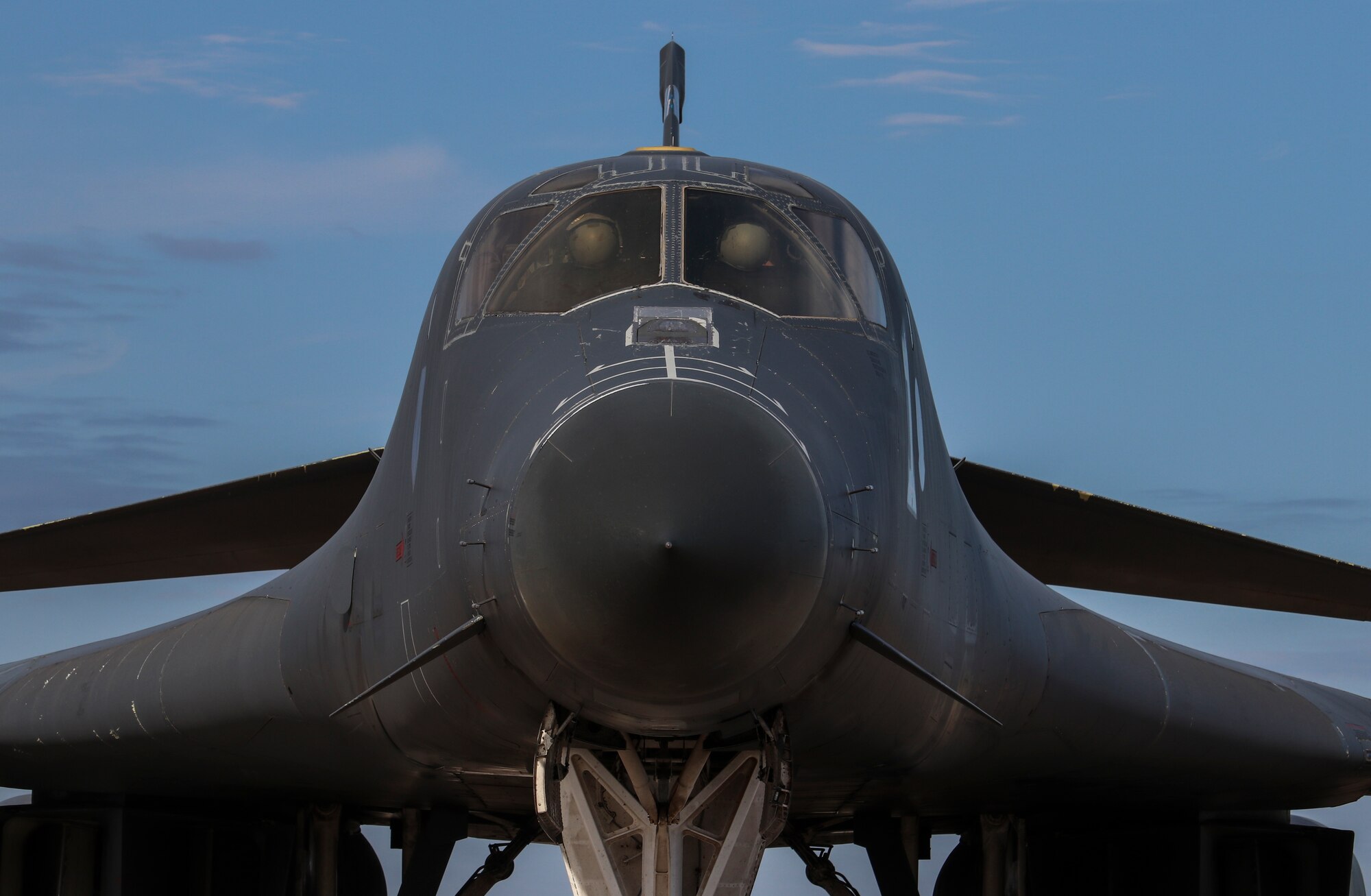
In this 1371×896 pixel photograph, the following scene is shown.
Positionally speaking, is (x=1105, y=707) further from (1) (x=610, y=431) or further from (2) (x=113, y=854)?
(2) (x=113, y=854)

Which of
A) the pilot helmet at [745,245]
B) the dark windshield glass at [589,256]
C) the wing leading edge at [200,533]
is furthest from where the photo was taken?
the wing leading edge at [200,533]

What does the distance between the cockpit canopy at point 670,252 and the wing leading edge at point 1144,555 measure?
458 cm

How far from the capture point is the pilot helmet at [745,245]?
6074 mm

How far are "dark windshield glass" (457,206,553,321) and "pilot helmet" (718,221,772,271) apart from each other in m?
0.79

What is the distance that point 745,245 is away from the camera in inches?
243

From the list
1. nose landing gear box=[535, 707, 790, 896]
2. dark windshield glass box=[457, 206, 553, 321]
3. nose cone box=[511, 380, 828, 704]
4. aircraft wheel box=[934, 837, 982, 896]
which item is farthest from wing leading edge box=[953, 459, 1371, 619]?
nose cone box=[511, 380, 828, 704]

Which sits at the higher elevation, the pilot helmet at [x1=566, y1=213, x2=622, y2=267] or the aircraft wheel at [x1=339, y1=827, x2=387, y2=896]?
the pilot helmet at [x1=566, y1=213, x2=622, y2=267]

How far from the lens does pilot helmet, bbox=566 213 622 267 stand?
20.0 ft

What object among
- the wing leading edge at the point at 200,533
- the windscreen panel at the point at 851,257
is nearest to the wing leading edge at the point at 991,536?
the wing leading edge at the point at 200,533

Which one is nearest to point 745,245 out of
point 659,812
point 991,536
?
point 659,812

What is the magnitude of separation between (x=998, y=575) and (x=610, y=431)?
130 inches

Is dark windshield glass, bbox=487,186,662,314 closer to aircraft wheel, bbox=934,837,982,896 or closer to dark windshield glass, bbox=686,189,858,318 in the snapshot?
dark windshield glass, bbox=686,189,858,318

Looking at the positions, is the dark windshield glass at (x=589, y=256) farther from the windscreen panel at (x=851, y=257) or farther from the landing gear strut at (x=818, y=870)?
the landing gear strut at (x=818, y=870)

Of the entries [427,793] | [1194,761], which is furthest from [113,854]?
[1194,761]
